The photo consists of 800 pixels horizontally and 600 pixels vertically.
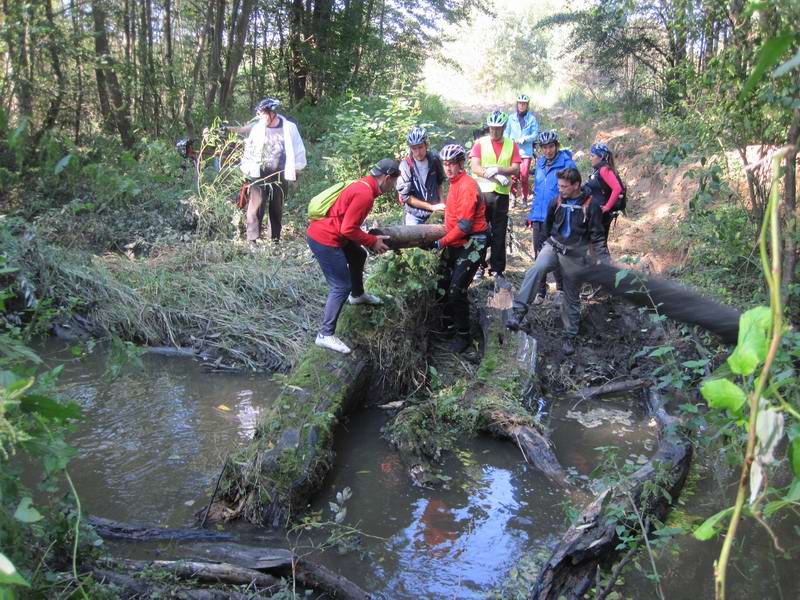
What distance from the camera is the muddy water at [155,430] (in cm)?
487

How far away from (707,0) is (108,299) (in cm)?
690

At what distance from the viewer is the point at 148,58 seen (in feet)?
41.6

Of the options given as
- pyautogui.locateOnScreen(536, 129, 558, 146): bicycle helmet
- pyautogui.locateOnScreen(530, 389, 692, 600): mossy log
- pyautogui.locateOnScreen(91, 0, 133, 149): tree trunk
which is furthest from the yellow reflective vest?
pyautogui.locateOnScreen(91, 0, 133, 149): tree trunk

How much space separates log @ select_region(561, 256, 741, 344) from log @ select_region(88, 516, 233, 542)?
3086mm

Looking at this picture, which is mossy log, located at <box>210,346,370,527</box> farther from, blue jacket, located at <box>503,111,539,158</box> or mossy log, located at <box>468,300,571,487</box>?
blue jacket, located at <box>503,111,539,158</box>

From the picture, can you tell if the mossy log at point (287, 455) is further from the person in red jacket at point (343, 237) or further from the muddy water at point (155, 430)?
the person in red jacket at point (343, 237)

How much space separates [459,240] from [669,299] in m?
2.59

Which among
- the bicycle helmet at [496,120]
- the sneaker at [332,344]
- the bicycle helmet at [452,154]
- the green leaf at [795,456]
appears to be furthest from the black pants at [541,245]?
the green leaf at [795,456]

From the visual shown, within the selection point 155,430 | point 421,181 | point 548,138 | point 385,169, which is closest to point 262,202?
point 421,181

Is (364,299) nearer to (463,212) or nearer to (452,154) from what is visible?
(463,212)

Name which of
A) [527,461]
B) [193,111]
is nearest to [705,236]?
[527,461]

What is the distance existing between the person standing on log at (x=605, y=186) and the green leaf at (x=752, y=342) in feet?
20.2

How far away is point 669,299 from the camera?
4.89 meters

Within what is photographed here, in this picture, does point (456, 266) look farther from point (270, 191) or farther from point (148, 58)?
point (148, 58)
